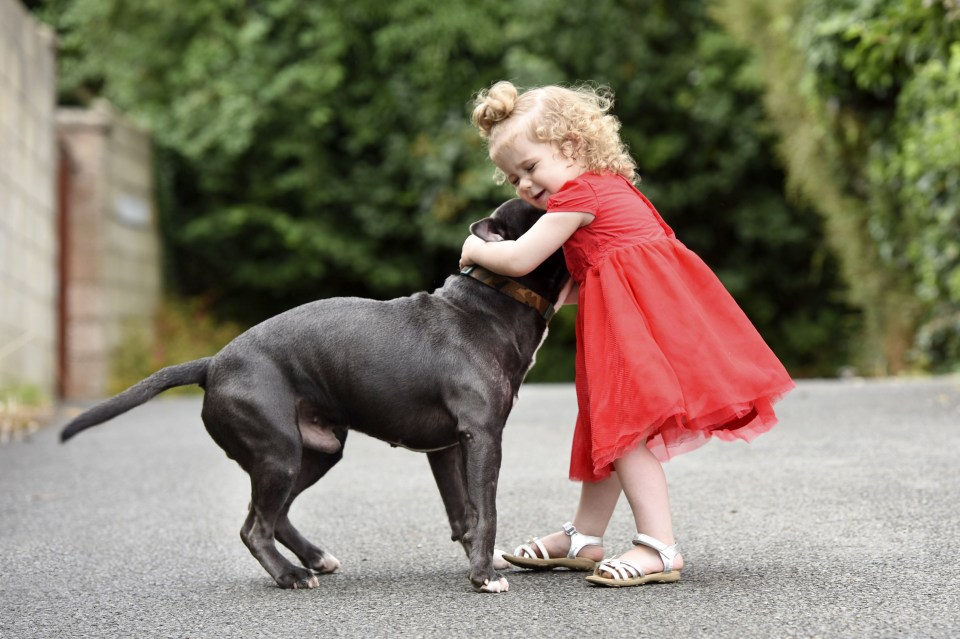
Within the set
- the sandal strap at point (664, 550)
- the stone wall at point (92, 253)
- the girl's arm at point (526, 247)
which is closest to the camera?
the sandal strap at point (664, 550)

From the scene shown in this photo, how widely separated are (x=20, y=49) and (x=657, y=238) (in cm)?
846

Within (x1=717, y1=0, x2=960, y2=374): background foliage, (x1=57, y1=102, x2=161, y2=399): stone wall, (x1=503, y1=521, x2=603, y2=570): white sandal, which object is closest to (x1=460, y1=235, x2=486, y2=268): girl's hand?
(x1=503, y1=521, x2=603, y2=570): white sandal

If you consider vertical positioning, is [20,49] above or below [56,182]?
above

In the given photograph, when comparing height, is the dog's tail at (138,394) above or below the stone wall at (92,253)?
above

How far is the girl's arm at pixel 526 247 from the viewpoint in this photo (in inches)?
142

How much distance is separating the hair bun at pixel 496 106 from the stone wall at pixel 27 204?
22.0 ft

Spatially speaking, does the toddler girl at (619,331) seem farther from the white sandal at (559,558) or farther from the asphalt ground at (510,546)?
the asphalt ground at (510,546)

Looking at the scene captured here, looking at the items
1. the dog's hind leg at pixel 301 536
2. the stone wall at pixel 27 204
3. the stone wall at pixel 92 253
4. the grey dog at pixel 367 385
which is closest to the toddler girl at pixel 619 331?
the grey dog at pixel 367 385

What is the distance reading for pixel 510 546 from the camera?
415 centimetres

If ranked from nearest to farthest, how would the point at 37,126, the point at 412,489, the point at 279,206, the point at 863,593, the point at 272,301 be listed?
the point at 863,593 → the point at 412,489 → the point at 37,126 → the point at 279,206 → the point at 272,301

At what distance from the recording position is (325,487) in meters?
5.75

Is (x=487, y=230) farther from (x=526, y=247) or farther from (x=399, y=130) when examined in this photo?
(x=399, y=130)

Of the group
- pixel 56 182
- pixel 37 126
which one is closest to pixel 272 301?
pixel 56 182

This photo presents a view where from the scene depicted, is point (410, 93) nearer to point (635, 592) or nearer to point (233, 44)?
point (233, 44)
